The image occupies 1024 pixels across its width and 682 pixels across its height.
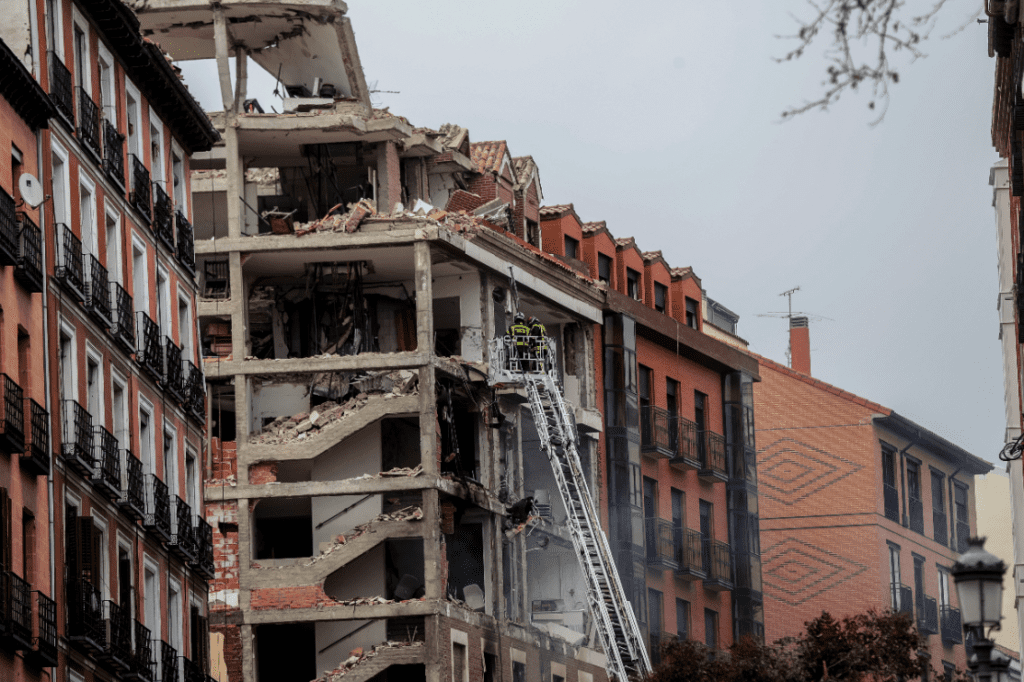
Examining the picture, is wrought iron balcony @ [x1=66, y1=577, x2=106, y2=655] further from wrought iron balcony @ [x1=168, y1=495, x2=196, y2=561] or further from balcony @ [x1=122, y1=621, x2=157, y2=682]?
wrought iron balcony @ [x1=168, y1=495, x2=196, y2=561]

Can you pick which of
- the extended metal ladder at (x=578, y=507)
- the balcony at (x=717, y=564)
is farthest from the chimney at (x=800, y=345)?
the extended metal ladder at (x=578, y=507)

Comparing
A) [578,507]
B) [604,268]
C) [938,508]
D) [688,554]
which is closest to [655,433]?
[688,554]

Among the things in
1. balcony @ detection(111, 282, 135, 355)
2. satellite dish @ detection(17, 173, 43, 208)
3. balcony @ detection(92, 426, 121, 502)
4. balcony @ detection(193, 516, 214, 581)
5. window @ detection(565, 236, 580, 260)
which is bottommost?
balcony @ detection(193, 516, 214, 581)

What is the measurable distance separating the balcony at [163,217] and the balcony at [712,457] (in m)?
31.6

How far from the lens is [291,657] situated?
6512 cm

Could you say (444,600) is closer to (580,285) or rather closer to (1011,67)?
(580,285)

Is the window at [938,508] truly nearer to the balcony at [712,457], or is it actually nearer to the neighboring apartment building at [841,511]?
the neighboring apartment building at [841,511]

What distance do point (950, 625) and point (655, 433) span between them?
830 inches

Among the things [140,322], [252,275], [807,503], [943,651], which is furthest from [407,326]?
[943,651]

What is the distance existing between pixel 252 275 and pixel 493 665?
43.8ft

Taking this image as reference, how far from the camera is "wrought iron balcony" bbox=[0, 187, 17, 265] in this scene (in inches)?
1473

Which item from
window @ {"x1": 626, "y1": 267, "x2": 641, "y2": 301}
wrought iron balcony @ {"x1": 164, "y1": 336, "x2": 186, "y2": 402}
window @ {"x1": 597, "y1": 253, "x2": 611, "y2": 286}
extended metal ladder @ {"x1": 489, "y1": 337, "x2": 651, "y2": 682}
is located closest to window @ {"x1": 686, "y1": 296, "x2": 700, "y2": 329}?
window @ {"x1": 626, "y1": 267, "x2": 641, "y2": 301}

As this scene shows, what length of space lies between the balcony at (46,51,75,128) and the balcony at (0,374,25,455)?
6.52m

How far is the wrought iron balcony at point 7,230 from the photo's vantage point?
37.4m
